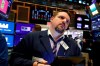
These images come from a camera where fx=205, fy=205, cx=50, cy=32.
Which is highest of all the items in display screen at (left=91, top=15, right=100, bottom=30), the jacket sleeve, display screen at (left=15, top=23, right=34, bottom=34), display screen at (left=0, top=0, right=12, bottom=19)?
display screen at (left=0, top=0, right=12, bottom=19)

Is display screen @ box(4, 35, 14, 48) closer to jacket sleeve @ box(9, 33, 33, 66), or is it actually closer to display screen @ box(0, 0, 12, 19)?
display screen @ box(0, 0, 12, 19)

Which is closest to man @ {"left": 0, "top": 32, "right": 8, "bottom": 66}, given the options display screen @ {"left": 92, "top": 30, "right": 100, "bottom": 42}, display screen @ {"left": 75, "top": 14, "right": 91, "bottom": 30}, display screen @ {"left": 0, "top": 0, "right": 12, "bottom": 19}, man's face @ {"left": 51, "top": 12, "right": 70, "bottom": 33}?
man's face @ {"left": 51, "top": 12, "right": 70, "bottom": 33}

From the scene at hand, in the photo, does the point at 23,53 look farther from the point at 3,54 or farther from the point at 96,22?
the point at 96,22

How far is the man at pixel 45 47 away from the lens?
196 cm

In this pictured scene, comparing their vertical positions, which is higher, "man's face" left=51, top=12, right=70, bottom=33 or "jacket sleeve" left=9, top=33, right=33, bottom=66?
"man's face" left=51, top=12, right=70, bottom=33

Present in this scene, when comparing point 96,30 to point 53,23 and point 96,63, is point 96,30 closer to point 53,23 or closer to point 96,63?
point 96,63

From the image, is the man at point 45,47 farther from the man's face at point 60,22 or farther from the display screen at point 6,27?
the display screen at point 6,27

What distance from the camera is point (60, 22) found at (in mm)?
2021

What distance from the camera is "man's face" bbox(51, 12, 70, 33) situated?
2.02 meters

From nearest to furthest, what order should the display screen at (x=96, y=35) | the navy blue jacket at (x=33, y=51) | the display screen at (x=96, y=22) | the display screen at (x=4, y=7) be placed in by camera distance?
the navy blue jacket at (x=33, y=51), the display screen at (x=4, y=7), the display screen at (x=96, y=35), the display screen at (x=96, y=22)

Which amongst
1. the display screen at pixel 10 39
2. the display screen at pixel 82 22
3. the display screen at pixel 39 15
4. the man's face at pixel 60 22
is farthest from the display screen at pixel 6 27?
the man's face at pixel 60 22

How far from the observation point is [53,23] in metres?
2.06

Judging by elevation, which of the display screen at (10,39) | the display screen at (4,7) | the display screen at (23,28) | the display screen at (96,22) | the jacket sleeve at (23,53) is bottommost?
the display screen at (10,39)

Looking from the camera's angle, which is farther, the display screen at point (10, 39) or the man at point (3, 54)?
the display screen at point (10, 39)
